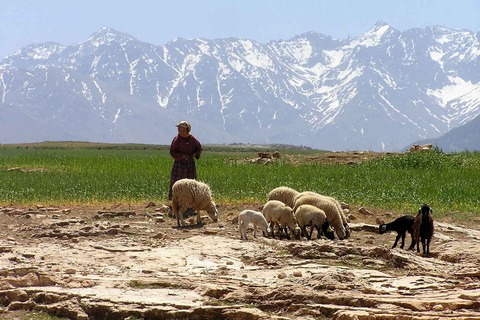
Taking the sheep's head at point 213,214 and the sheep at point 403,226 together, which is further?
the sheep's head at point 213,214

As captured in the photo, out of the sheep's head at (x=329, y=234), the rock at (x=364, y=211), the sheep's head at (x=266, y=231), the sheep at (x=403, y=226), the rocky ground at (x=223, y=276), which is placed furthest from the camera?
the rock at (x=364, y=211)

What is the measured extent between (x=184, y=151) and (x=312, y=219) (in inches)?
209

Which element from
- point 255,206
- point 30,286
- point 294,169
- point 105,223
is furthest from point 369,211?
point 294,169

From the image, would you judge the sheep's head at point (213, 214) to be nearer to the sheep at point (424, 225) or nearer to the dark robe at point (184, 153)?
the dark robe at point (184, 153)

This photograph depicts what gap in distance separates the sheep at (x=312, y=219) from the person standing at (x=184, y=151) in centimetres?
481

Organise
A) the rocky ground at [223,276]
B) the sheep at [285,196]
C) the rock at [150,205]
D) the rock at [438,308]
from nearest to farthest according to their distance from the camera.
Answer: the rock at [438,308] < the rocky ground at [223,276] < the sheep at [285,196] < the rock at [150,205]

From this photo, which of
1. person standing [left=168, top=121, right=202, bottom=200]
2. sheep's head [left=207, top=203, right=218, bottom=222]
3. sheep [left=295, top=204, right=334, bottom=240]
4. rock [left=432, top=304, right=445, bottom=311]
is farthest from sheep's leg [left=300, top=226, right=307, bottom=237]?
rock [left=432, top=304, right=445, bottom=311]

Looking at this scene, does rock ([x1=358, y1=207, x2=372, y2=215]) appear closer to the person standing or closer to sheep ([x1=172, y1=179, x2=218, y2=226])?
sheep ([x1=172, y1=179, x2=218, y2=226])

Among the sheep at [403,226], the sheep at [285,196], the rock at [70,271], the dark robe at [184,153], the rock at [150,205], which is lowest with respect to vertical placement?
the rock at [70,271]

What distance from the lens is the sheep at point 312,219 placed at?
1248cm

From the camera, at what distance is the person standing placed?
16473 millimetres

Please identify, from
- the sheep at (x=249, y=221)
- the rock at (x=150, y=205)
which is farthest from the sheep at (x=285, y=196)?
the rock at (x=150, y=205)

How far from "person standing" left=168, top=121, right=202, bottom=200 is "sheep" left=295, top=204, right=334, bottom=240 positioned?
4809 millimetres

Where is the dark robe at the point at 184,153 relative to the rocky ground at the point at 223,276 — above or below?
above
